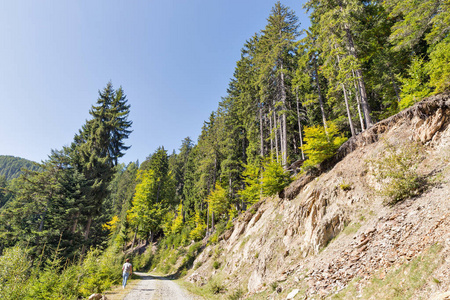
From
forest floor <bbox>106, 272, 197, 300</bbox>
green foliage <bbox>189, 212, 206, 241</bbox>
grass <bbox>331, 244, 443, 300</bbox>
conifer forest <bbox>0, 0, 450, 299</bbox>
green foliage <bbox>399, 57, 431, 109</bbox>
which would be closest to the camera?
grass <bbox>331, 244, 443, 300</bbox>

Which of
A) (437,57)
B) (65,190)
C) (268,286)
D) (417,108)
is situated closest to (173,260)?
(65,190)

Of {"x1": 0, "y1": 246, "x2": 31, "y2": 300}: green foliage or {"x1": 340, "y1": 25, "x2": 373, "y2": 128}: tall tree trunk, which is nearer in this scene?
{"x1": 0, "y1": 246, "x2": 31, "y2": 300}: green foliage

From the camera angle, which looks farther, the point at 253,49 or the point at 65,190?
the point at 253,49

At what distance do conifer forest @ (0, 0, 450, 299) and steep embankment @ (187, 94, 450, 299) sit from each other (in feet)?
5.74

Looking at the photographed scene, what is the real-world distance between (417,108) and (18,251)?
18.3 metres

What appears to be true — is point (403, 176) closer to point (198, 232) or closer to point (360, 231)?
point (360, 231)

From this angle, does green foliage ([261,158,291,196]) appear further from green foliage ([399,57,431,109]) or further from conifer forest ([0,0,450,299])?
green foliage ([399,57,431,109])

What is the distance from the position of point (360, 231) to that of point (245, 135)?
25774 mm

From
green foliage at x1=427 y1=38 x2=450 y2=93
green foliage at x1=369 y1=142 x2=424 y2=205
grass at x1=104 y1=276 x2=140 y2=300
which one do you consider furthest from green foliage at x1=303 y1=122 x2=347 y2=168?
grass at x1=104 y1=276 x2=140 y2=300

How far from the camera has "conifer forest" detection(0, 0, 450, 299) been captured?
12211mm

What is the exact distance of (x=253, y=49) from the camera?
91.6 ft

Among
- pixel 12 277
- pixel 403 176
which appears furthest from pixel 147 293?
pixel 403 176

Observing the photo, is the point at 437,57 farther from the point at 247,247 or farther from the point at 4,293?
the point at 4,293

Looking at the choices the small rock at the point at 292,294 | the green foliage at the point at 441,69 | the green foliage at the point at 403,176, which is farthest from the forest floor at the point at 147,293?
the green foliage at the point at 441,69
